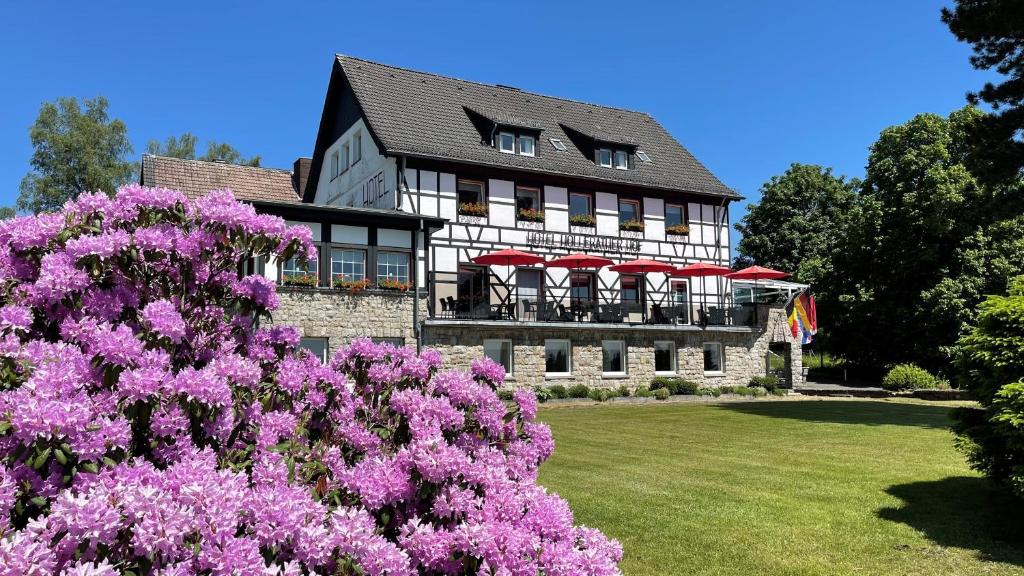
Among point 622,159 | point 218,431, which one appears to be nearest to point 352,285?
point 622,159

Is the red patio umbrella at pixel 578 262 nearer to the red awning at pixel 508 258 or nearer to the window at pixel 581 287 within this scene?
the red awning at pixel 508 258

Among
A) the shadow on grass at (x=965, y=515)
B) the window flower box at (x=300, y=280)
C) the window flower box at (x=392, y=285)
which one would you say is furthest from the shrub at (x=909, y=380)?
the window flower box at (x=300, y=280)

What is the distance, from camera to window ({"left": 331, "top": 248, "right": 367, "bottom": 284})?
68.5ft

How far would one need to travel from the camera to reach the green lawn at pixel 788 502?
6.36m

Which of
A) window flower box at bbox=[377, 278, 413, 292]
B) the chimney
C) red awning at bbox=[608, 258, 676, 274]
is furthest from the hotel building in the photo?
red awning at bbox=[608, 258, 676, 274]

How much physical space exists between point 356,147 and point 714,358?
1531 cm

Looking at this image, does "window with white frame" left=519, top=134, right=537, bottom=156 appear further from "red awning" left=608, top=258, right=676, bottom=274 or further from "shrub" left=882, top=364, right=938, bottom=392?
"shrub" left=882, top=364, right=938, bottom=392

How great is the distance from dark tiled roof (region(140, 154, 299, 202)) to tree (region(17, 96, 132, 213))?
13.2m

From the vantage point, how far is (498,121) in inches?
1022

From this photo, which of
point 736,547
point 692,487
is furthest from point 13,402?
point 692,487

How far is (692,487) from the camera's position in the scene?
9.00m

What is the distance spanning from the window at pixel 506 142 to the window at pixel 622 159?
4.53m

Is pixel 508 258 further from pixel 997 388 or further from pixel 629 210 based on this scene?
pixel 997 388

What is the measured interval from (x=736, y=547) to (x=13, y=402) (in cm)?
579
